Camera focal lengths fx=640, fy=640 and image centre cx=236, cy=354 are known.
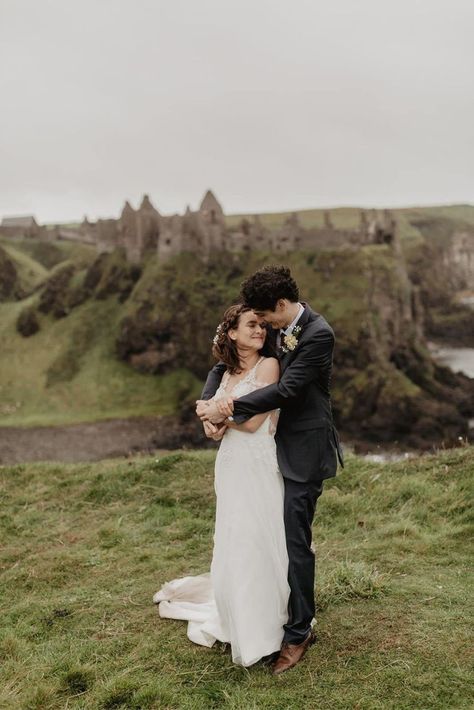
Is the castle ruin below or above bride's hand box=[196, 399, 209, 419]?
above

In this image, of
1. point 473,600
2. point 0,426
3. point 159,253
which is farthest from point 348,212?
point 473,600

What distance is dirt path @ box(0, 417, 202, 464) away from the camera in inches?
1877

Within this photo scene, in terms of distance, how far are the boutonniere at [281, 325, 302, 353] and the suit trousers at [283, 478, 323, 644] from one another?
1207 millimetres

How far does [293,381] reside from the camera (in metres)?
5.61

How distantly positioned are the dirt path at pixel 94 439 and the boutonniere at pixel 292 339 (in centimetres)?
4167

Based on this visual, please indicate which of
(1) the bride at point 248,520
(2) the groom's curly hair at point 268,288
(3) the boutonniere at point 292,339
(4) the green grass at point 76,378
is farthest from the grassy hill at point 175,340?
(2) the groom's curly hair at point 268,288

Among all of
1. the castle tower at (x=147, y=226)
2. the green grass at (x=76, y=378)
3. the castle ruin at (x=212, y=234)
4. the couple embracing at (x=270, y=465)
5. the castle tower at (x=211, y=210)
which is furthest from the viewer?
the castle tower at (x=147, y=226)

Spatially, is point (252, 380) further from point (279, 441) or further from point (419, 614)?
point (419, 614)

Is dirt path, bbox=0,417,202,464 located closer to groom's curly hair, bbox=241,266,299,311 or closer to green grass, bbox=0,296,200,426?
green grass, bbox=0,296,200,426

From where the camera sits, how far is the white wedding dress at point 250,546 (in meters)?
5.79

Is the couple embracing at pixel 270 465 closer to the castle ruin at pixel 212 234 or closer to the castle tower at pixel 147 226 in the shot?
the castle ruin at pixel 212 234

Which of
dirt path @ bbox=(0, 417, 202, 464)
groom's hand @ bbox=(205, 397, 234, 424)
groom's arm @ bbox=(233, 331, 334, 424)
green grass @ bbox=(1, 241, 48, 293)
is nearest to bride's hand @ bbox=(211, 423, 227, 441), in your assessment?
groom's hand @ bbox=(205, 397, 234, 424)

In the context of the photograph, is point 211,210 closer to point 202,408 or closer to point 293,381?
point 202,408

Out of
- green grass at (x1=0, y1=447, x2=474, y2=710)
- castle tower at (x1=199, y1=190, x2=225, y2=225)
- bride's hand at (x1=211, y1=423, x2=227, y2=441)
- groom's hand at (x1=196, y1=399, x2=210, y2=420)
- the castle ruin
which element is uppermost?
castle tower at (x1=199, y1=190, x2=225, y2=225)
